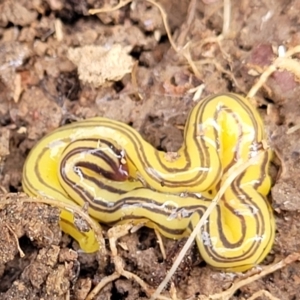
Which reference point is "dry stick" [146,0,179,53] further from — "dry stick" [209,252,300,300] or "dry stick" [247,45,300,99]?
"dry stick" [209,252,300,300]

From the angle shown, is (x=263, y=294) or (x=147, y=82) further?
(x=147, y=82)

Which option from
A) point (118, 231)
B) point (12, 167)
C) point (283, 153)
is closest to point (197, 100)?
point (283, 153)

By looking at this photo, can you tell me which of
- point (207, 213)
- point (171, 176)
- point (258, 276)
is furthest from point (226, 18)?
point (258, 276)

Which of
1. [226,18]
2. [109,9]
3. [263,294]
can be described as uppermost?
[226,18]

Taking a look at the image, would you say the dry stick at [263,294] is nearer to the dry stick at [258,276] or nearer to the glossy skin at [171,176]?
the dry stick at [258,276]

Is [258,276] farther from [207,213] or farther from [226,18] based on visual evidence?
[226,18]

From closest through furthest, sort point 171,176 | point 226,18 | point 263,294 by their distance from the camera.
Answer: point 263,294
point 171,176
point 226,18

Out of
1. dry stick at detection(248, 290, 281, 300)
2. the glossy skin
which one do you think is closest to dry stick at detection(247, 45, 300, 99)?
the glossy skin
